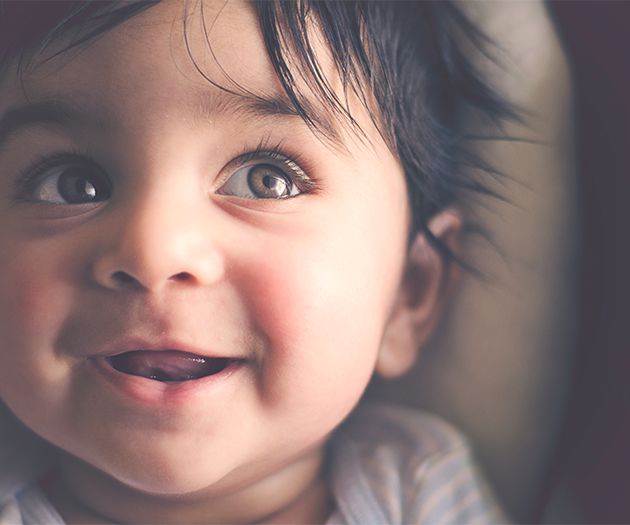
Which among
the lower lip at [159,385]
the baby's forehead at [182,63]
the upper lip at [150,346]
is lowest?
the lower lip at [159,385]

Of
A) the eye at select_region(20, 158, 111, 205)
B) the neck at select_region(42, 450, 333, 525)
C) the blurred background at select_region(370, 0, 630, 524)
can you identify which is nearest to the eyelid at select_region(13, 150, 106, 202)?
the eye at select_region(20, 158, 111, 205)

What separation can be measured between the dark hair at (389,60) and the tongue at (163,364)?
0.71 ft

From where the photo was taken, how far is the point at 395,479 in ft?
2.86

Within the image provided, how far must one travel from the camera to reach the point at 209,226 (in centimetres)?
67

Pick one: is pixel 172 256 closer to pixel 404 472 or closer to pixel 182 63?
pixel 182 63

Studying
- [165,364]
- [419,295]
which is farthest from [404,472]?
[165,364]

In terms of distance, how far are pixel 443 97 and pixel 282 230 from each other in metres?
0.25

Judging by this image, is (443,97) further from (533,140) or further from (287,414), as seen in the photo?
(287,414)

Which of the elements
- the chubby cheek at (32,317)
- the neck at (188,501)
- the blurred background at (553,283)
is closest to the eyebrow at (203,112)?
the chubby cheek at (32,317)

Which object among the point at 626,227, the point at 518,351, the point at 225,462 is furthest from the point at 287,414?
the point at 626,227

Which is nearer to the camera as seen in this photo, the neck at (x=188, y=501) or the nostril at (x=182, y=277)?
the nostril at (x=182, y=277)

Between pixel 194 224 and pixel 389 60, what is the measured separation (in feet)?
0.79

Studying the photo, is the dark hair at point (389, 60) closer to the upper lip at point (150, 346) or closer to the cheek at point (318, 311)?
the cheek at point (318, 311)

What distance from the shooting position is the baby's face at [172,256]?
25.6 inches
